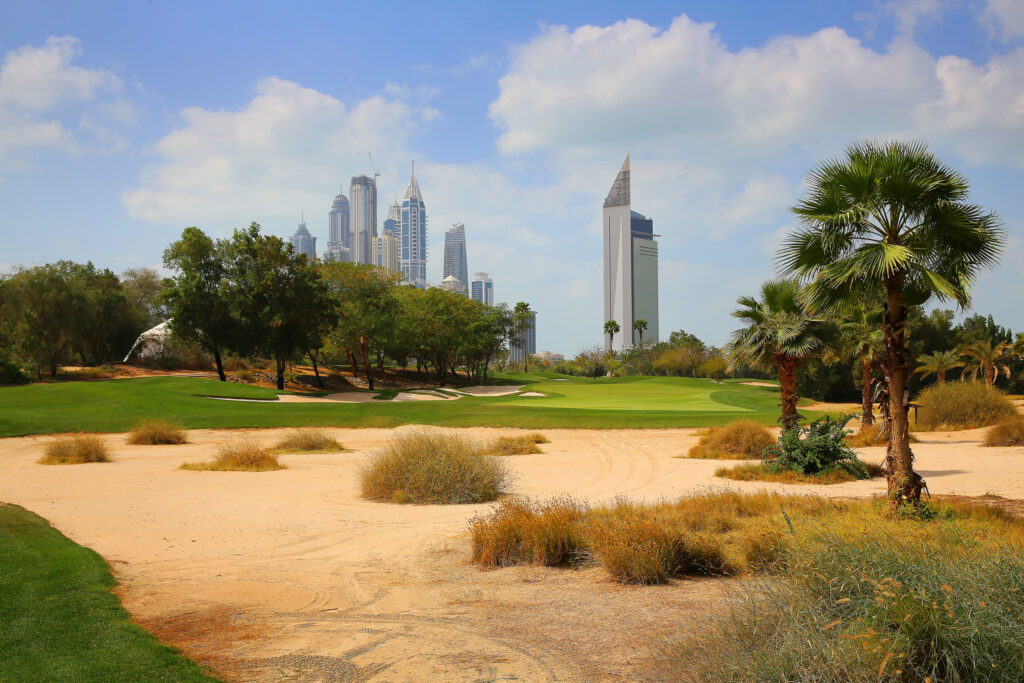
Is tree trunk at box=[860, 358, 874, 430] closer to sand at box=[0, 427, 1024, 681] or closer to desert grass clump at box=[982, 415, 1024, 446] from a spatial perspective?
desert grass clump at box=[982, 415, 1024, 446]

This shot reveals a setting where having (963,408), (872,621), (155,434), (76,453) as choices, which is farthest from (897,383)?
(155,434)

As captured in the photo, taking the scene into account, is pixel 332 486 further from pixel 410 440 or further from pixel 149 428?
pixel 149 428

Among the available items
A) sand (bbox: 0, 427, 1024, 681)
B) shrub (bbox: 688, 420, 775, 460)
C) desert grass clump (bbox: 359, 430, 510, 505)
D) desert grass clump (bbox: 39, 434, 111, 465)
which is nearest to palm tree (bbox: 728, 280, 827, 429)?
shrub (bbox: 688, 420, 775, 460)

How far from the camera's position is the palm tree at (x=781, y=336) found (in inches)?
670

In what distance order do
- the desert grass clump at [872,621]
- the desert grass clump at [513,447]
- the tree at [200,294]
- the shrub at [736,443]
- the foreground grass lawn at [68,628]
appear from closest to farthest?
the desert grass clump at [872,621] < the foreground grass lawn at [68,628] < the shrub at [736,443] < the desert grass clump at [513,447] < the tree at [200,294]

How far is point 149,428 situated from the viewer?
22.4m

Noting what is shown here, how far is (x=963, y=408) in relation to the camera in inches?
928

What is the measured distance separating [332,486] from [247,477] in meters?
2.54

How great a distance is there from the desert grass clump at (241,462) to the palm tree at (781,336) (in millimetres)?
12740

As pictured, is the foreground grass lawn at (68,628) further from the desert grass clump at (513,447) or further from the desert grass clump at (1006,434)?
the desert grass clump at (1006,434)

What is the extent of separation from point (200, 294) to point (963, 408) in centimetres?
4304

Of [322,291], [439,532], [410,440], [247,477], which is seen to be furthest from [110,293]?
[439,532]

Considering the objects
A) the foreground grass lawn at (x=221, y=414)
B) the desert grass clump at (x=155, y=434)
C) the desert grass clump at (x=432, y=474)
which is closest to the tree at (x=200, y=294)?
the foreground grass lawn at (x=221, y=414)

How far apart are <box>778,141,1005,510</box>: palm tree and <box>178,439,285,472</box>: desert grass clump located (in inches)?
522
